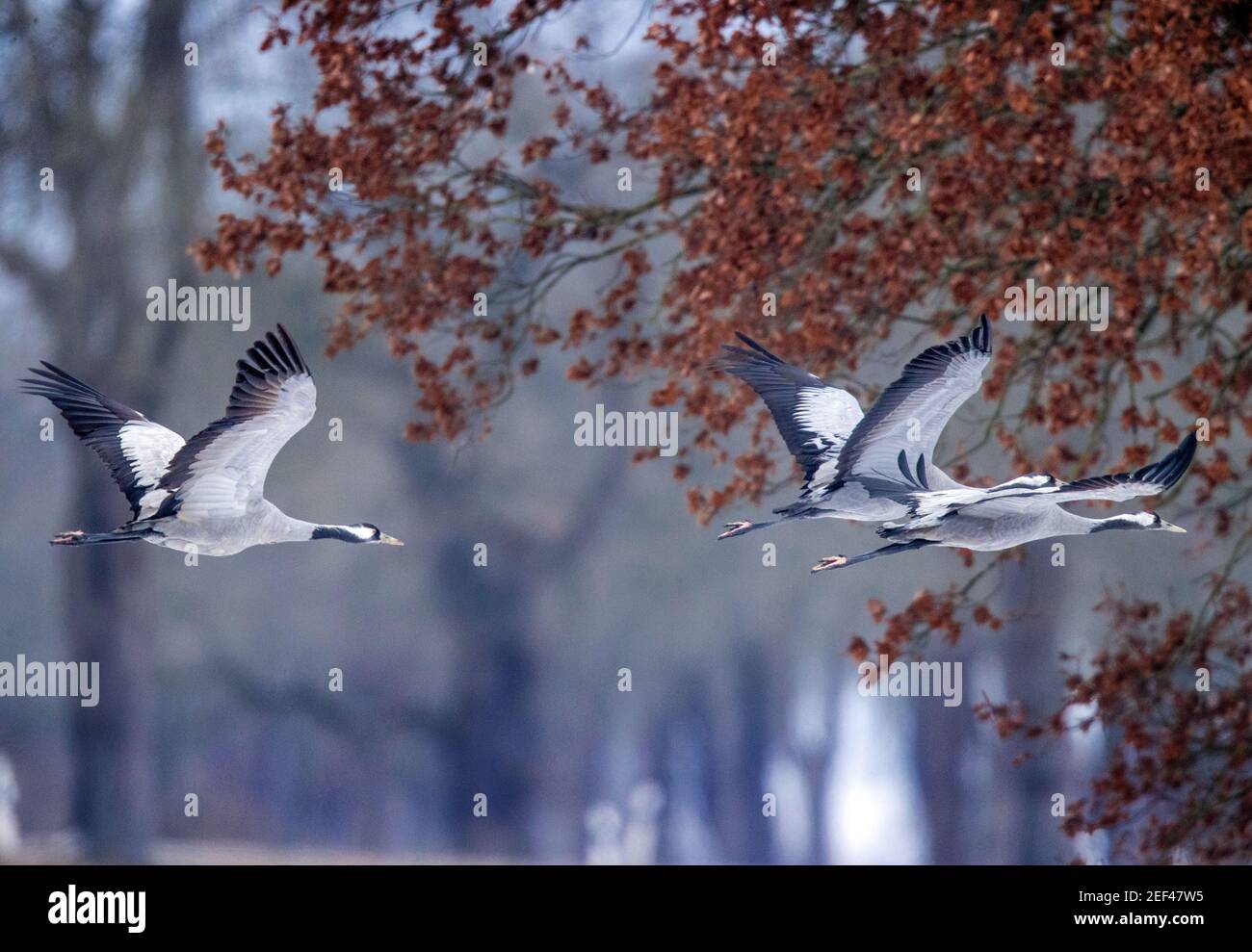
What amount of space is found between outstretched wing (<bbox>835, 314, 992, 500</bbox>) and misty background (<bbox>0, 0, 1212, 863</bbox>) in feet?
20.6

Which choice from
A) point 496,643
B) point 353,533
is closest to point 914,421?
point 353,533

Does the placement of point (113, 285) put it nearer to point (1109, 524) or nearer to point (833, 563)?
point (833, 563)

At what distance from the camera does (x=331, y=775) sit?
1398cm

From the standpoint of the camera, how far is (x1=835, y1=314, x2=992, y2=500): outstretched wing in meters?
5.67

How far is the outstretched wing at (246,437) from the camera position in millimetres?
5559

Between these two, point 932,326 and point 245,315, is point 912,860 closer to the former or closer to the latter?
point 932,326

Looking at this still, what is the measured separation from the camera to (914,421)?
5852 millimetres

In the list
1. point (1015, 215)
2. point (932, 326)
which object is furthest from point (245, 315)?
point (1015, 215)

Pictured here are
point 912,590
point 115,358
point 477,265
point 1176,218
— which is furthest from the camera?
point 912,590

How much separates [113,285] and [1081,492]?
8.88m

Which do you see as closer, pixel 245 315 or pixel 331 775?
pixel 245 315

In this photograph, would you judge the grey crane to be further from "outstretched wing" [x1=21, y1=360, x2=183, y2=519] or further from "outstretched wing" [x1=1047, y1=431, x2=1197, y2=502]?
"outstretched wing" [x1=1047, y1=431, x2=1197, y2=502]

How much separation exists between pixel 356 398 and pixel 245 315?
5.77 meters

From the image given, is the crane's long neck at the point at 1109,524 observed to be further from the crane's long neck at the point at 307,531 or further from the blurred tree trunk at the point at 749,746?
the blurred tree trunk at the point at 749,746
